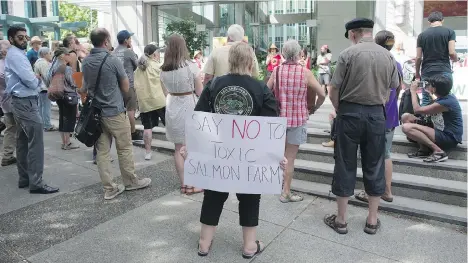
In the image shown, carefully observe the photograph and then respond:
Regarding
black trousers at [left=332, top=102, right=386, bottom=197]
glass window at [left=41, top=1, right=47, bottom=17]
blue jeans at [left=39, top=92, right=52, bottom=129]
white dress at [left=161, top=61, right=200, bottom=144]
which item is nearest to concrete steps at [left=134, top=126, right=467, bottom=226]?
black trousers at [left=332, top=102, right=386, bottom=197]

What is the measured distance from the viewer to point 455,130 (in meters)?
4.53

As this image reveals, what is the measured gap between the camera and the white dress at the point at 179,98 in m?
4.17

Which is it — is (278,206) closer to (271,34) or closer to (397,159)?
(397,159)

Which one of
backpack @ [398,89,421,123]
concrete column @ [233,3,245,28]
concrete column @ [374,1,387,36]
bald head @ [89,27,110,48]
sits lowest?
backpack @ [398,89,421,123]

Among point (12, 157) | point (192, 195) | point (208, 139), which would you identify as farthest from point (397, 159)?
point (12, 157)

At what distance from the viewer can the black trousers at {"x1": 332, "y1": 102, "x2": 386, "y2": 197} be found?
343cm

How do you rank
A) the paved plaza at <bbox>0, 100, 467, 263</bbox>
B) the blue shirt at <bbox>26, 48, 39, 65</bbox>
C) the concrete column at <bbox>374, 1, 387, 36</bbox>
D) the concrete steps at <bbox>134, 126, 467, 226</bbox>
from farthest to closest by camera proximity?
the concrete column at <bbox>374, 1, 387, 36</bbox> → the blue shirt at <bbox>26, 48, 39, 65</bbox> → the concrete steps at <bbox>134, 126, 467, 226</bbox> → the paved plaza at <bbox>0, 100, 467, 263</bbox>

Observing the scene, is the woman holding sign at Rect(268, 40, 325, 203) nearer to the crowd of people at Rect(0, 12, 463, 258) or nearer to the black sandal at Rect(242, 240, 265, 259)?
the crowd of people at Rect(0, 12, 463, 258)

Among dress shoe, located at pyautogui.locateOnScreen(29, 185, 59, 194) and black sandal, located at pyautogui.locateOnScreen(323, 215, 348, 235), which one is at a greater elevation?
dress shoe, located at pyautogui.locateOnScreen(29, 185, 59, 194)

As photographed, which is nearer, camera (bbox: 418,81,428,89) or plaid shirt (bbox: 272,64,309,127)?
plaid shirt (bbox: 272,64,309,127)

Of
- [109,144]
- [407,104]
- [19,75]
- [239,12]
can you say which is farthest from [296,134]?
[239,12]

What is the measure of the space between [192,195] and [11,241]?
188cm

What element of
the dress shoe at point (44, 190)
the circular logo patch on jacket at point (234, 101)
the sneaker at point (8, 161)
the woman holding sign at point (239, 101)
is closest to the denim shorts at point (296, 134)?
the woman holding sign at point (239, 101)

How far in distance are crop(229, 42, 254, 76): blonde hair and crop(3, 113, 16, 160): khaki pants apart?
4.15 m
